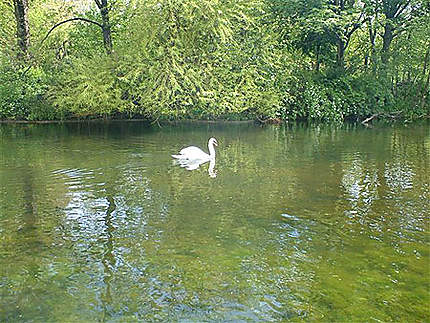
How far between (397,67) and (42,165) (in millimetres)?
22542

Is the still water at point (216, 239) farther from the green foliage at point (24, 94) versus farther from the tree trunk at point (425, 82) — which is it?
the tree trunk at point (425, 82)

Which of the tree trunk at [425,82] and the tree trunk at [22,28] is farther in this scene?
the tree trunk at [425,82]

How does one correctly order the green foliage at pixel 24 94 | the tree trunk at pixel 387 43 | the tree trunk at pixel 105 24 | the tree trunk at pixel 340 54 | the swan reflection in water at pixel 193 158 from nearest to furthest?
1. the swan reflection in water at pixel 193 158
2. the green foliage at pixel 24 94
3. the tree trunk at pixel 105 24
4. the tree trunk at pixel 387 43
5. the tree trunk at pixel 340 54

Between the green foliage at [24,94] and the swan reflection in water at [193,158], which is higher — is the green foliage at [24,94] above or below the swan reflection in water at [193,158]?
above

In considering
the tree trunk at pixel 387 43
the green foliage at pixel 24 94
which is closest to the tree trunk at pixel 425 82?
the tree trunk at pixel 387 43

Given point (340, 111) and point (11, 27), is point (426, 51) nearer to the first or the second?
point (340, 111)

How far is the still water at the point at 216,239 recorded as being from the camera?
5.16 m

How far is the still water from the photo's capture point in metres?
5.16

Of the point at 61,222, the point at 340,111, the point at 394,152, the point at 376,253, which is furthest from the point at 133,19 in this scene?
the point at 376,253

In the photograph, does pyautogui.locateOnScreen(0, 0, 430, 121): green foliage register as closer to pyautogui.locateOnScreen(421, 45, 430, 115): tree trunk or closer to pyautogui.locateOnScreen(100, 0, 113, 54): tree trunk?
pyautogui.locateOnScreen(421, 45, 430, 115): tree trunk

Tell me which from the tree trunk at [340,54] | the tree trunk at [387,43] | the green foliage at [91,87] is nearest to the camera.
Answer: the green foliage at [91,87]

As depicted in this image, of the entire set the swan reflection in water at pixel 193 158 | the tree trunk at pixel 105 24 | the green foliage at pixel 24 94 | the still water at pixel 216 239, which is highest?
the tree trunk at pixel 105 24

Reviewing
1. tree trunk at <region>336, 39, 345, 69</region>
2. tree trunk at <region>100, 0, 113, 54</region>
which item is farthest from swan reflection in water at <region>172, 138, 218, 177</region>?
tree trunk at <region>336, 39, 345, 69</region>

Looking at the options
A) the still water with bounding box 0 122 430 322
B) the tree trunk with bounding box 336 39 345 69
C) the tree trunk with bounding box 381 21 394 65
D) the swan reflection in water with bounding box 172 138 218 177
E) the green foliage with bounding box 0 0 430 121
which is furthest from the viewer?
the tree trunk with bounding box 336 39 345 69
